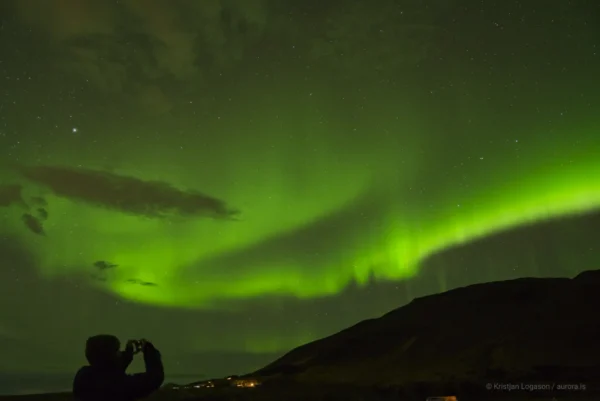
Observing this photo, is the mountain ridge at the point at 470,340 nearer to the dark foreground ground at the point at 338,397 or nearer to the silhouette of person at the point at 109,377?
the dark foreground ground at the point at 338,397

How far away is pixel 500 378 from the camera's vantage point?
9000 cm

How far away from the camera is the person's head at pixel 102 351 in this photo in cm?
446

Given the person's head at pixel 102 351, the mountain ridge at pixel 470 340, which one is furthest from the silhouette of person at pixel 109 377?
the mountain ridge at pixel 470 340

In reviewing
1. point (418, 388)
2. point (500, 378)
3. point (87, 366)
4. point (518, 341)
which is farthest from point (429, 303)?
point (87, 366)

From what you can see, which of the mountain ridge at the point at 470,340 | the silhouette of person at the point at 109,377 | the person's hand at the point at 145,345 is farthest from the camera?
the mountain ridge at the point at 470,340

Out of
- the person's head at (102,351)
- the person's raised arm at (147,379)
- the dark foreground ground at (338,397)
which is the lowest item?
the dark foreground ground at (338,397)

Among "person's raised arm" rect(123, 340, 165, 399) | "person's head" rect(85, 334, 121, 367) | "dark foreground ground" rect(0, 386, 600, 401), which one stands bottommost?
"dark foreground ground" rect(0, 386, 600, 401)

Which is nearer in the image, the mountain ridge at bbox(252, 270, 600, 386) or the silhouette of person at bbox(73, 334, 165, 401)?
the silhouette of person at bbox(73, 334, 165, 401)

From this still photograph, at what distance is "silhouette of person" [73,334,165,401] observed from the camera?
438 cm

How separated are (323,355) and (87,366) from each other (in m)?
164

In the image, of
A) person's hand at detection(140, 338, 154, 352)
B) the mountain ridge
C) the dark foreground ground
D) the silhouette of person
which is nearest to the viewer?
the silhouette of person

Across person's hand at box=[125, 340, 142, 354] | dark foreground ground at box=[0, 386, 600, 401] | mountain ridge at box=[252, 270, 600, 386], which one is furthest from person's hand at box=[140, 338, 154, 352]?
mountain ridge at box=[252, 270, 600, 386]

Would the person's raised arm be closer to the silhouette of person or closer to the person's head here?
the silhouette of person

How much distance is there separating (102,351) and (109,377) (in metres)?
0.20
